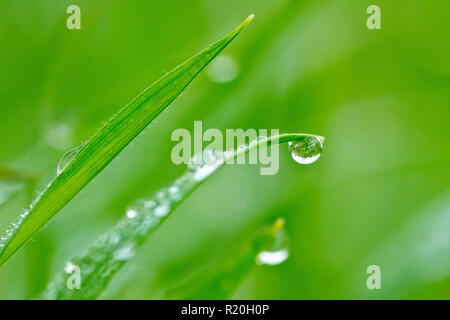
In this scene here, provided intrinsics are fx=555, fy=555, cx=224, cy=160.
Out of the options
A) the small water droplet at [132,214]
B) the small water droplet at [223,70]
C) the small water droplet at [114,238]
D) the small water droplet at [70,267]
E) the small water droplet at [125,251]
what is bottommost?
the small water droplet at [70,267]

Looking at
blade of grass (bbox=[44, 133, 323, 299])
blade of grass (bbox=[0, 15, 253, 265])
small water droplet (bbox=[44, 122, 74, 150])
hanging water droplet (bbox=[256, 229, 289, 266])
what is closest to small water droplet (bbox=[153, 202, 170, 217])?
blade of grass (bbox=[44, 133, 323, 299])

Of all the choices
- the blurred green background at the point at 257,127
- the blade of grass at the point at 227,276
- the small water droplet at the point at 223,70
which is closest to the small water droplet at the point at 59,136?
the blurred green background at the point at 257,127

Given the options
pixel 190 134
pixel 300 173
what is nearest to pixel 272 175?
pixel 300 173

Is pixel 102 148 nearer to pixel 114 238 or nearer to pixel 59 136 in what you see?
pixel 114 238

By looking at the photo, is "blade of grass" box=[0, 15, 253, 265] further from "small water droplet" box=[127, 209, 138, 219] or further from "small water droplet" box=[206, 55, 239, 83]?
"small water droplet" box=[206, 55, 239, 83]

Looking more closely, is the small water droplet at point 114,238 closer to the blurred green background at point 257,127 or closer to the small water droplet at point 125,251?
the small water droplet at point 125,251
